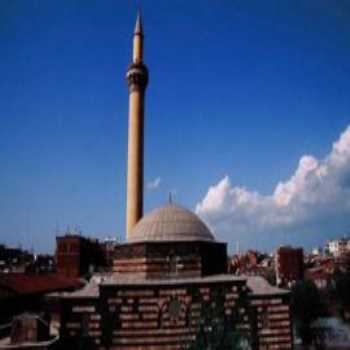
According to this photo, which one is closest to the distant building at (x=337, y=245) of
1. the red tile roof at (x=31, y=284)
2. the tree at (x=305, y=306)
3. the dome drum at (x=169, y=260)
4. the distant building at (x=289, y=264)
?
the distant building at (x=289, y=264)

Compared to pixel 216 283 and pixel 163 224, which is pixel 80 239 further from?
pixel 216 283

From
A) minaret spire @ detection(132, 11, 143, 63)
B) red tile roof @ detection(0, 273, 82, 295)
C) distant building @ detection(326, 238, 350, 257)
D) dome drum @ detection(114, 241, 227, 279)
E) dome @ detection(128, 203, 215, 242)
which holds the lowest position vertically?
red tile roof @ detection(0, 273, 82, 295)

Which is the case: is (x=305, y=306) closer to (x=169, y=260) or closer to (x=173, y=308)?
(x=169, y=260)

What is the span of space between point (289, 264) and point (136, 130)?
3297 centimetres

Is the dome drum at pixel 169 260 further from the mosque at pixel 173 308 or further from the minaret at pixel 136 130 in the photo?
the minaret at pixel 136 130


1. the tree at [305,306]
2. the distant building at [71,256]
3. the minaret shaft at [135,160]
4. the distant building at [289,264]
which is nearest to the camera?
the minaret shaft at [135,160]

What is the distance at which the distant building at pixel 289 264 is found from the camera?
170 ft

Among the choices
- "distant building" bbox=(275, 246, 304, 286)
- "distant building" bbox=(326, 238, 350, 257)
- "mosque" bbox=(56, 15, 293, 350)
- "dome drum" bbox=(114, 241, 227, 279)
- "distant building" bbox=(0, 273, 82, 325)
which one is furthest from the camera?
"distant building" bbox=(326, 238, 350, 257)

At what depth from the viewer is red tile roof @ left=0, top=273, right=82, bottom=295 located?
26.3 m

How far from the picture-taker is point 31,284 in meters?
29.0

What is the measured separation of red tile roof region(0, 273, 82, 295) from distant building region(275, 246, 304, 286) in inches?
1064

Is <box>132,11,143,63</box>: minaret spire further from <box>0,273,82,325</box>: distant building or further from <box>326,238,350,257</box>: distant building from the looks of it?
<box>326,238,350,257</box>: distant building

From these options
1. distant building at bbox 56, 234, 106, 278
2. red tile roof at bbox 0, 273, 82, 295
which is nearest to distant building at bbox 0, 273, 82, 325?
red tile roof at bbox 0, 273, 82, 295

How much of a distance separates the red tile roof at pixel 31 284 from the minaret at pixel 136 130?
25.4ft
